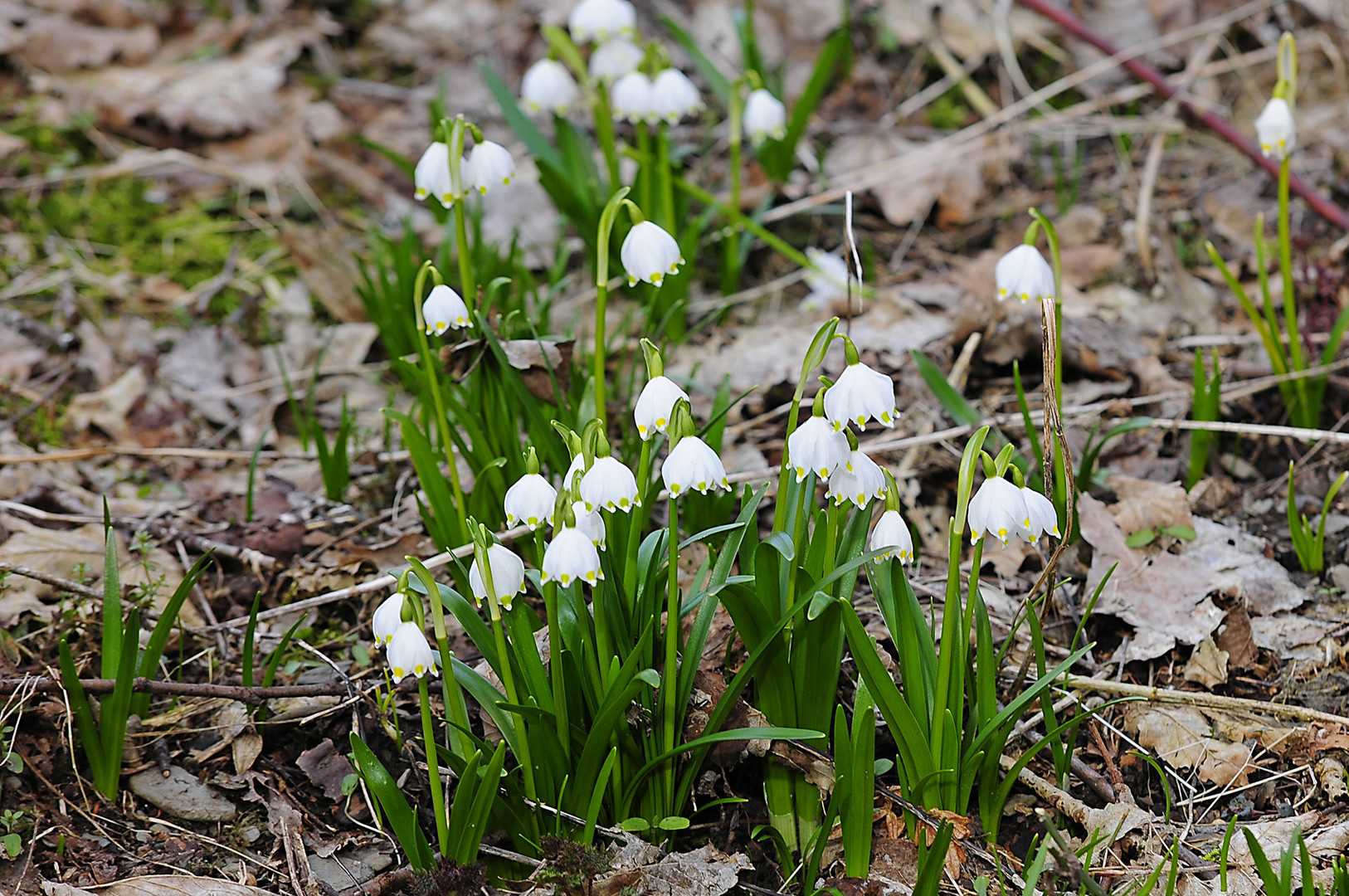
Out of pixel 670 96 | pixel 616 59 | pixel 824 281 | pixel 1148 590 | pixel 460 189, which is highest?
pixel 616 59

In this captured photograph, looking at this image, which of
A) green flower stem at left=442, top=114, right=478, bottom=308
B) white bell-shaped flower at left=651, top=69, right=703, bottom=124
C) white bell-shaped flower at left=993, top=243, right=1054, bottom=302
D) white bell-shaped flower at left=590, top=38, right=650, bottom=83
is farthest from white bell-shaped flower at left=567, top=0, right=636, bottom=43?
white bell-shaped flower at left=993, top=243, right=1054, bottom=302

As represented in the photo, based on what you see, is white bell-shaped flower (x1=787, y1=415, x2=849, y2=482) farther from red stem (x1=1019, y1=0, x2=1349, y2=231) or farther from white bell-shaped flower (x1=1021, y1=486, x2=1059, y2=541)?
red stem (x1=1019, y1=0, x2=1349, y2=231)

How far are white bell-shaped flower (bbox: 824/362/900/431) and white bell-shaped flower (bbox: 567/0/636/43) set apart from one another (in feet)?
6.95

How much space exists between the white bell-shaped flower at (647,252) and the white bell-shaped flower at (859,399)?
0.51 metres

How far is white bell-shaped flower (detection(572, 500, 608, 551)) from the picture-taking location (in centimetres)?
159

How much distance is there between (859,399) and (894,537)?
0.25m

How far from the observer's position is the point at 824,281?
148 inches

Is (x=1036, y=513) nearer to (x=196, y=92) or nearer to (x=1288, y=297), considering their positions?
(x=1288, y=297)

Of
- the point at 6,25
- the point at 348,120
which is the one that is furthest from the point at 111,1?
the point at 348,120

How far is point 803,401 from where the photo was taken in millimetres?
3229

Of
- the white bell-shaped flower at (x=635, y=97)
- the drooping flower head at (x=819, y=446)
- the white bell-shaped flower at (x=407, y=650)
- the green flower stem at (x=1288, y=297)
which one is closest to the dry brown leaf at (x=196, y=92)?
the white bell-shaped flower at (x=635, y=97)

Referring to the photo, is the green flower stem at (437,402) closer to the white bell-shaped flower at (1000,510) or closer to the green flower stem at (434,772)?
the green flower stem at (434,772)

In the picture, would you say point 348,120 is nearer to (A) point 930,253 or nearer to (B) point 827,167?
(B) point 827,167

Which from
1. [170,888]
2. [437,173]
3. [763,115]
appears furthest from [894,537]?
[763,115]
